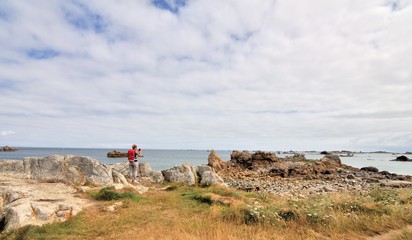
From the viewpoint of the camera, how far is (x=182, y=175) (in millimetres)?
26594

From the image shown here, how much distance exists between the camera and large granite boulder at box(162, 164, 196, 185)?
2616cm

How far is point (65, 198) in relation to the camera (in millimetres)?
14742

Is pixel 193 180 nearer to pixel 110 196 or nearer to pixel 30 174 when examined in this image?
pixel 110 196

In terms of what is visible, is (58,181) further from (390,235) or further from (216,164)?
(216,164)

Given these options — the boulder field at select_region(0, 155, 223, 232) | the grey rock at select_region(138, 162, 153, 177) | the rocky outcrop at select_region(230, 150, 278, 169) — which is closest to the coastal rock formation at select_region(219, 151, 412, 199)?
the rocky outcrop at select_region(230, 150, 278, 169)

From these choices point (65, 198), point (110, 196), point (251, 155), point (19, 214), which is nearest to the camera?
point (19, 214)

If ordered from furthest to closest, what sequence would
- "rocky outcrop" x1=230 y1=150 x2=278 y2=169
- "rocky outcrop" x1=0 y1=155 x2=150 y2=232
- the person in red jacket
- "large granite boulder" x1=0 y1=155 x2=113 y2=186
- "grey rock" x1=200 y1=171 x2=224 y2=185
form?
"rocky outcrop" x1=230 y1=150 x2=278 y2=169 → "grey rock" x1=200 y1=171 x2=224 y2=185 → the person in red jacket → "large granite boulder" x1=0 y1=155 x2=113 y2=186 → "rocky outcrop" x1=0 y1=155 x2=150 y2=232

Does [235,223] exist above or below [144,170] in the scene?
below

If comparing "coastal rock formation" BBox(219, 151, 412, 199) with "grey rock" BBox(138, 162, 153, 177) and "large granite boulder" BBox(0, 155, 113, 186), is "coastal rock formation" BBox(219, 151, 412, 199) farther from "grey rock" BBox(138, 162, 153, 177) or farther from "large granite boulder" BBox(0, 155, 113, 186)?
"large granite boulder" BBox(0, 155, 113, 186)

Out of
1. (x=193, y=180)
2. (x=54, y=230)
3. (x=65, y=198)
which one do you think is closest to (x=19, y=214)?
(x=54, y=230)

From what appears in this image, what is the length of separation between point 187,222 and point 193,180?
1473cm

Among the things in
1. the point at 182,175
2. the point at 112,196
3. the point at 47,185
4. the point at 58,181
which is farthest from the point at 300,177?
the point at 47,185

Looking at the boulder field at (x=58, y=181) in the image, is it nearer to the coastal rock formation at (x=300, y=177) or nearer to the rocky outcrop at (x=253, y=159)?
the coastal rock formation at (x=300, y=177)

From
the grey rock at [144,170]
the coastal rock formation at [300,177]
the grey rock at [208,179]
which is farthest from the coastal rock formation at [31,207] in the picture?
the coastal rock formation at [300,177]
